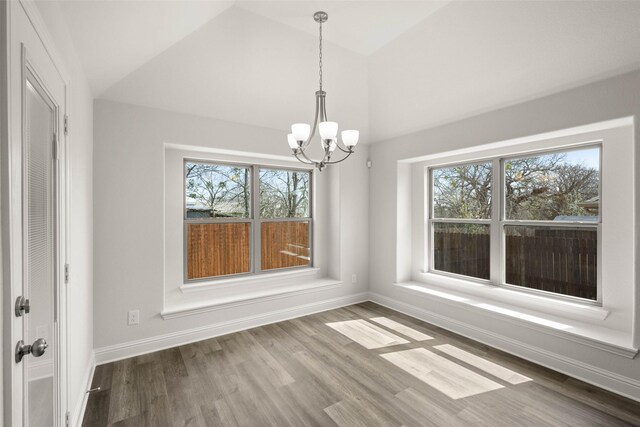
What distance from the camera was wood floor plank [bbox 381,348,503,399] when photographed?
2.44 m

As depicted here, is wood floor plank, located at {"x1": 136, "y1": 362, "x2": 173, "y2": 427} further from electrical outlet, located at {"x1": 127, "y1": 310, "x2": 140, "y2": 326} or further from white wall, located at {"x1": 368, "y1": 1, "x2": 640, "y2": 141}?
white wall, located at {"x1": 368, "y1": 1, "x2": 640, "y2": 141}

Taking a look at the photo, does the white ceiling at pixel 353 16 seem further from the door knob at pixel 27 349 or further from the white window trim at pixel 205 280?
the door knob at pixel 27 349

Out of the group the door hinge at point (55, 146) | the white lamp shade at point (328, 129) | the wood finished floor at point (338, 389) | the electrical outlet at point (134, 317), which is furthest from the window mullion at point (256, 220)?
the door hinge at point (55, 146)

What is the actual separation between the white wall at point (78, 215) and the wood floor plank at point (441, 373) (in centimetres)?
247

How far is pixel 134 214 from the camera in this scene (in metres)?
2.97

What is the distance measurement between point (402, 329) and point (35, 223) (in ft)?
11.3

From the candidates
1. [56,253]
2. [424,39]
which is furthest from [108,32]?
[424,39]

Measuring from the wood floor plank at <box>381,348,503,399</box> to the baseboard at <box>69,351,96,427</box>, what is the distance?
240 cm

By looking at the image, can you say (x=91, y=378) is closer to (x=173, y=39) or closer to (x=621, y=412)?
(x=173, y=39)

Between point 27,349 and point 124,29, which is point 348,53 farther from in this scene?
point 27,349

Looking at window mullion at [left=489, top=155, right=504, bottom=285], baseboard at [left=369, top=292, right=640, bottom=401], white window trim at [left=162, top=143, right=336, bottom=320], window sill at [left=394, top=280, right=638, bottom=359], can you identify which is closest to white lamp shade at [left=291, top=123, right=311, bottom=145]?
white window trim at [left=162, top=143, right=336, bottom=320]

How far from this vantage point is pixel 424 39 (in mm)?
2906

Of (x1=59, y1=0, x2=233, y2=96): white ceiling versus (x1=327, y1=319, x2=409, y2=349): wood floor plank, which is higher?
(x1=59, y1=0, x2=233, y2=96): white ceiling

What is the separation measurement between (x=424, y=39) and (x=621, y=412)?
332 cm
